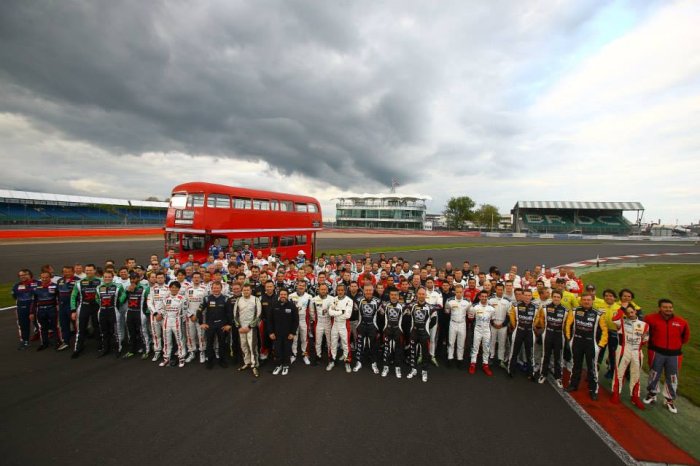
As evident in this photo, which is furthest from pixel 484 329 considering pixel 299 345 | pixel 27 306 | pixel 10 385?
pixel 27 306

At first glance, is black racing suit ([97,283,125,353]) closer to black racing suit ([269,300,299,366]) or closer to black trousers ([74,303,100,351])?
black trousers ([74,303,100,351])

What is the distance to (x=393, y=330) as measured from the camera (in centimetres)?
612

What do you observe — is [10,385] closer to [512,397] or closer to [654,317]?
[512,397]

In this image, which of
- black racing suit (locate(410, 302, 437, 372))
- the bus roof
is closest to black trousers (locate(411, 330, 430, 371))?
black racing suit (locate(410, 302, 437, 372))

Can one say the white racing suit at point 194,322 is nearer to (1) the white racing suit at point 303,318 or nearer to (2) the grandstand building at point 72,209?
(1) the white racing suit at point 303,318

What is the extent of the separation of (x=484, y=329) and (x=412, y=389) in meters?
2.16

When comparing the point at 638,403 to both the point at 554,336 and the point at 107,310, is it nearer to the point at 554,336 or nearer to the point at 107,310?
the point at 554,336

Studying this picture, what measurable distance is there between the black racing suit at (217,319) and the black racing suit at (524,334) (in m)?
6.00

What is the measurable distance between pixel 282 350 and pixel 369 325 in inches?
75.0

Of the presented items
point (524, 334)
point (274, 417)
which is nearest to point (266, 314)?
point (274, 417)

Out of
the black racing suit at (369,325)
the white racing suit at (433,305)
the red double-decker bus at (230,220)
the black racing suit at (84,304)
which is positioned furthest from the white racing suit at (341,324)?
the red double-decker bus at (230,220)

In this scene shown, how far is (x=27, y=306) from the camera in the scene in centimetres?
664

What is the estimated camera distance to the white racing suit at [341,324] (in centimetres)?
619

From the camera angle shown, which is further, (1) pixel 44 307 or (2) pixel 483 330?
(1) pixel 44 307
